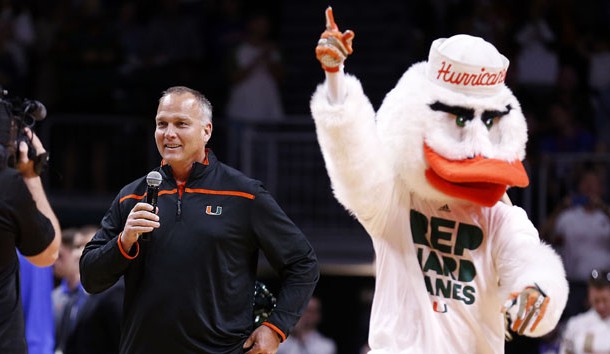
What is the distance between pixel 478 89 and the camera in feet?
13.4

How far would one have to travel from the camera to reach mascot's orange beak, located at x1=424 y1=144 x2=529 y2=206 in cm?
394

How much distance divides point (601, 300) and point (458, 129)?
4.36 metres

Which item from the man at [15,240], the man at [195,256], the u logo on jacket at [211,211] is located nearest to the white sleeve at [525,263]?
the man at [195,256]

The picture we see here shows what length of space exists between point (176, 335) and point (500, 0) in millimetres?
7081

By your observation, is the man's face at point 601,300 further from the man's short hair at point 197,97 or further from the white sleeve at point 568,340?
the man's short hair at point 197,97

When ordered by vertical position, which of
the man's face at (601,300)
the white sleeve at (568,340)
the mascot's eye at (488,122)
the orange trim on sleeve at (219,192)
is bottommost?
the white sleeve at (568,340)

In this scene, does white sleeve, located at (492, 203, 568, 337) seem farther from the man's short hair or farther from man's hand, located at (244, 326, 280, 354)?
the man's short hair

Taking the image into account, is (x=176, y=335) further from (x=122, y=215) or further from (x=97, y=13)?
(x=97, y=13)

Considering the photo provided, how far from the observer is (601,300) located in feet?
26.4

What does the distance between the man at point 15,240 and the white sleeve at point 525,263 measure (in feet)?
5.41

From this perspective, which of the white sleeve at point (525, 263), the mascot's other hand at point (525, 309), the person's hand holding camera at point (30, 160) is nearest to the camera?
the mascot's other hand at point (525, 309)

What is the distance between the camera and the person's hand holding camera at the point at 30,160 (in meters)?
4.59

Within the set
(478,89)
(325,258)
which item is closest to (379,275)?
(478,89)

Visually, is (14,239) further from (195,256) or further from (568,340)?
(568,340)
